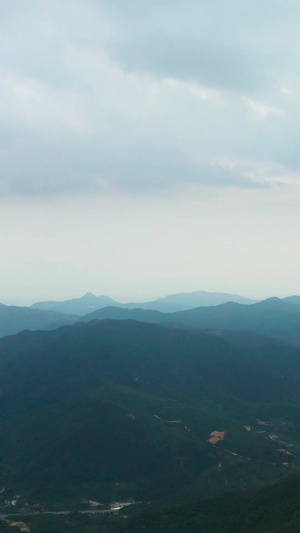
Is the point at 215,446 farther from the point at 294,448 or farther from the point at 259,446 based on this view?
the point at 294,448

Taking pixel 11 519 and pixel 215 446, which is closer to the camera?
pixel 11 519

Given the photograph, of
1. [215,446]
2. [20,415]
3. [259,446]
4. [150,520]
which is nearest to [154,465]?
[215,446]

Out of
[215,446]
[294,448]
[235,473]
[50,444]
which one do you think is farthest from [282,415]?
[50,444]

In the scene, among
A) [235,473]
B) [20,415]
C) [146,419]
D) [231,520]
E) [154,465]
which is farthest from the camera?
[20,415]

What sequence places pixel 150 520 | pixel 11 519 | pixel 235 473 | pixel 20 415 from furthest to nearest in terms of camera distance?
pixel 20 415 → pixel 235 473 → pixel 11 519 → pixel 150 520

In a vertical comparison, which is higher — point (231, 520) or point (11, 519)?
point (231, 520)

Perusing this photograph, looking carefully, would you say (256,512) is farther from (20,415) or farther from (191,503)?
(20,415)
